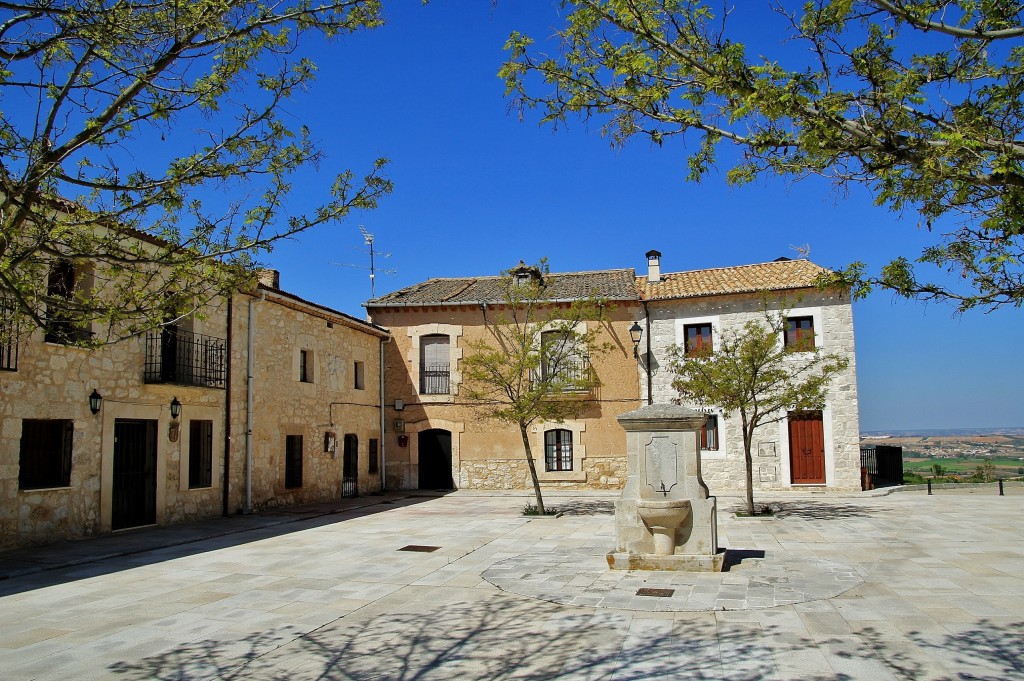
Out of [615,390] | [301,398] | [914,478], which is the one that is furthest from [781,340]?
[301,398]

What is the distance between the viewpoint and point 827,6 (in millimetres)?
3766

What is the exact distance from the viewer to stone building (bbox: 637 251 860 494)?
1839cm

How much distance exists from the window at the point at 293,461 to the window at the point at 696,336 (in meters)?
10.6

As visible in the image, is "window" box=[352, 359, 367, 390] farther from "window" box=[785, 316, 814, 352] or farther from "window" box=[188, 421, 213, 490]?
"window" box=[785, 316, 814, 352]

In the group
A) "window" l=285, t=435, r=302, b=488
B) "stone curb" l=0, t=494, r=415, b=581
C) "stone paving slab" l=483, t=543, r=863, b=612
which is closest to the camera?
"stone paving slab" l=483, t=543, r=863, b=612

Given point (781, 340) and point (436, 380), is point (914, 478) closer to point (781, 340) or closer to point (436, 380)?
point (781, 340)

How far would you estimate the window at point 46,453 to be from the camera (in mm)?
10562

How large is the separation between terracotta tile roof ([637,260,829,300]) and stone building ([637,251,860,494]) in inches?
1.1

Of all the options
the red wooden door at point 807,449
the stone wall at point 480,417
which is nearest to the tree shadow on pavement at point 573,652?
the red wooden door at point 807,449

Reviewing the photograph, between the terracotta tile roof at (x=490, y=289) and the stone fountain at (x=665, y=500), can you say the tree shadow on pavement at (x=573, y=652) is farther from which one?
the terracotta tile roof at (x=490, y=289)

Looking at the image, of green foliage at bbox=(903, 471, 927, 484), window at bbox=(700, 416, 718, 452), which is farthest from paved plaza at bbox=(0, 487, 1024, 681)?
green foliage at bbox=(903, 471, 927, 484)

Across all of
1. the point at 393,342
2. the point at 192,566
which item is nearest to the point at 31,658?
the point at 192,566

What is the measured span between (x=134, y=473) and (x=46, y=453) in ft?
5.88

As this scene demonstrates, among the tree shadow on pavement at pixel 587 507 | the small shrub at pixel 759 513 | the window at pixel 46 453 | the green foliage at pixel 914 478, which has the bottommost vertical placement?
the green foliage at pixel 914 478
